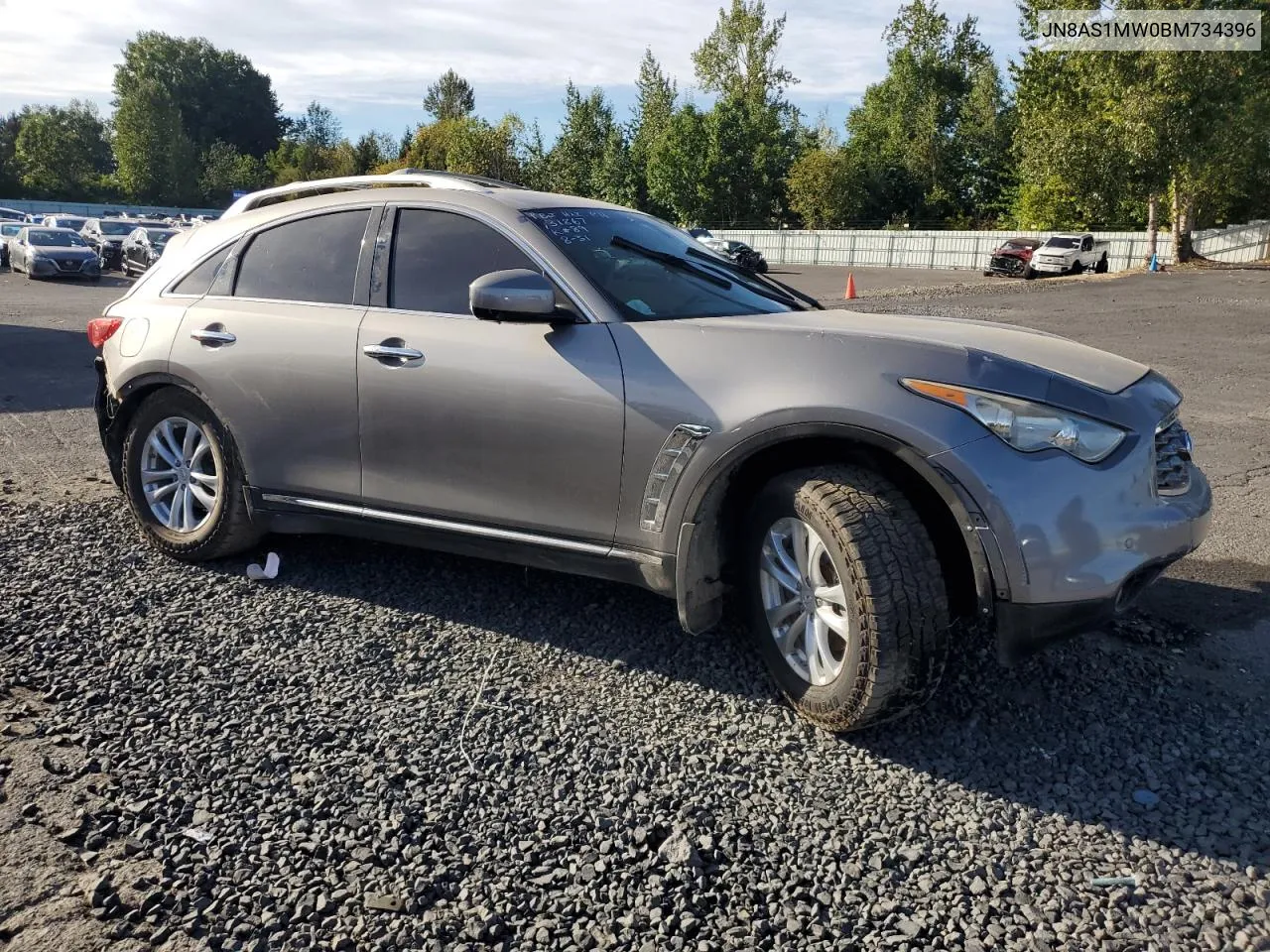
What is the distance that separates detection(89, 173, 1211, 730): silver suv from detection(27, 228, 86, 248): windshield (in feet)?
90.7

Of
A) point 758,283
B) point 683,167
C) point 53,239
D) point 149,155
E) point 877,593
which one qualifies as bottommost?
point 877,593

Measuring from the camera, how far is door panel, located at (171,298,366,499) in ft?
13.3

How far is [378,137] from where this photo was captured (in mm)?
93750

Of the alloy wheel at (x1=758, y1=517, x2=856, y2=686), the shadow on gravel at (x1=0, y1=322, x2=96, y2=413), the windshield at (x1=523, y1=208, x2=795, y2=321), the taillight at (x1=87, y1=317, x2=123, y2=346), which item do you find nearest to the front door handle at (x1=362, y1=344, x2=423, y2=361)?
the windshield at (x1=523, y1=208, x2=795, y2=321)

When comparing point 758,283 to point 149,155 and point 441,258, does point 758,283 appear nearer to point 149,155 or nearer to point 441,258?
point 441,258

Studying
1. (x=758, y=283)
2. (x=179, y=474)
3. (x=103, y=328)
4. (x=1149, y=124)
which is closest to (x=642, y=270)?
(x=758, y=283)

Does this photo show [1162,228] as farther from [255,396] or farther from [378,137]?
[378,137]

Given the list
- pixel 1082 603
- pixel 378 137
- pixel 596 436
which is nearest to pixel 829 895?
pixel 1082 603

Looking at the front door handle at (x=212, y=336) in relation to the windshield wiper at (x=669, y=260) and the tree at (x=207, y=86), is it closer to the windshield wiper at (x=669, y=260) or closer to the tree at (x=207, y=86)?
the windshield wiper at (x=669, y=260)

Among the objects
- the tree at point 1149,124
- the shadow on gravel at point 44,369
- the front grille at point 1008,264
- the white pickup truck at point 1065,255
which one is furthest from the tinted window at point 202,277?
the front grille at point 1008,264

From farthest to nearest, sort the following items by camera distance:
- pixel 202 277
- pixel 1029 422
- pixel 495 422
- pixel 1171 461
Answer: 1. pixel 202 277
2. pixel 495 422
3. pixel 1171 461
4. pixel 1029 422

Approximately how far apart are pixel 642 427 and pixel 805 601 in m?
0.80

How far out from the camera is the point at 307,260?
14.3 feet

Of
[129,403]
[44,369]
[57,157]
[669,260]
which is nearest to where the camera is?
[669,260]
